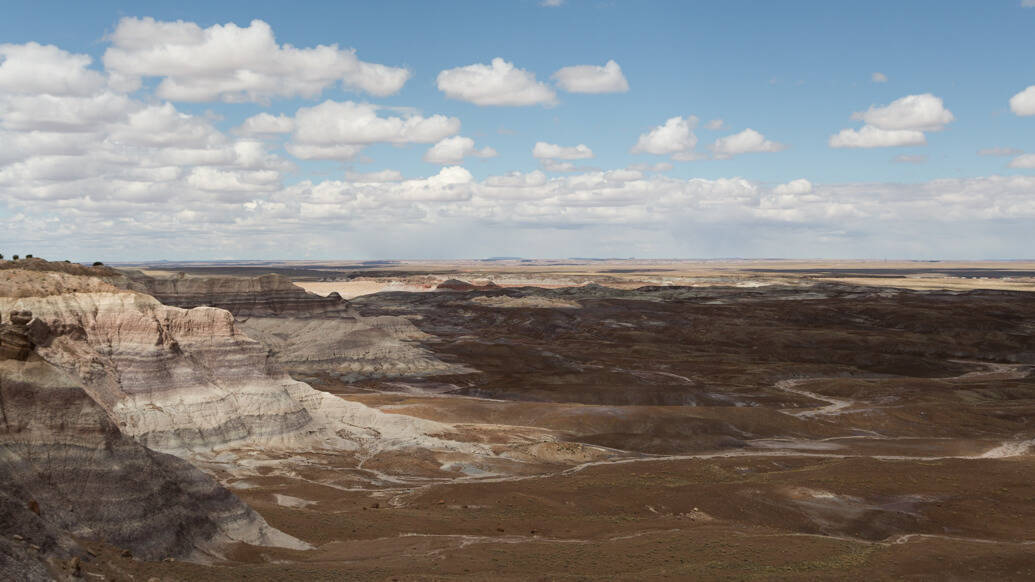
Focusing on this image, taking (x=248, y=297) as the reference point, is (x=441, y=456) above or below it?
below

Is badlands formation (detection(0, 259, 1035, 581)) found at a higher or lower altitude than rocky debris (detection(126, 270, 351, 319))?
lower

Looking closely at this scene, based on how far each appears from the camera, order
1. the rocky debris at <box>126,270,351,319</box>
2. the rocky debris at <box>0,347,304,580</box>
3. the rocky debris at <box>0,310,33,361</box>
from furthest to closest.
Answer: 1. the rocky debris at <box>126,270,351,319</box>
2. the rocky debris at <box>0,310,33,361</box>
3. the rocky debris at <box>0,347,304,580</box>

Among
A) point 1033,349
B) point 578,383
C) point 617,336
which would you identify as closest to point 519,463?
point 578,383

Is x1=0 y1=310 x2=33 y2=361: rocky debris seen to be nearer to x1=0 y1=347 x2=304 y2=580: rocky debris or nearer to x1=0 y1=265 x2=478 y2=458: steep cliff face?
x1=0 y1=347 x2=304 y2=580: rocky debris

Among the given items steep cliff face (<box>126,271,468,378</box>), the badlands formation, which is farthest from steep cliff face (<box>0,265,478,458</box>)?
steep cliff face (<box>126,271,468,378</box>)

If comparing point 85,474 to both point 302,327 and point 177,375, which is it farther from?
point 302,327

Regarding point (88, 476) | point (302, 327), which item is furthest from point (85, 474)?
point (302, 327)

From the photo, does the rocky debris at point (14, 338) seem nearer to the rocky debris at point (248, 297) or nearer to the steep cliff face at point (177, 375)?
the steep cliff face at point (177, 375)
